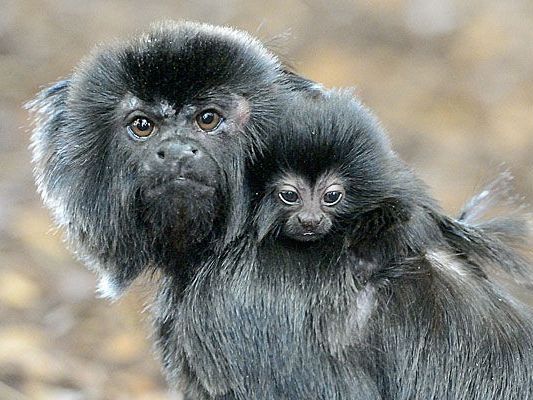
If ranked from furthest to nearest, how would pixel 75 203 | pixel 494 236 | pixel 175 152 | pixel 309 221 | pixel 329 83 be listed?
pixel 329 83
pixel 494 236
pixel 75 203
pixel 309 221
pixel 175 152

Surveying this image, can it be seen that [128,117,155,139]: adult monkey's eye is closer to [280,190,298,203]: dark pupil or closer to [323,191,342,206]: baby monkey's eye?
[280,190,298,203]: dark pupil

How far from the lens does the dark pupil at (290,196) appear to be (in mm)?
4008

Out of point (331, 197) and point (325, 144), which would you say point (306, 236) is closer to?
point (331, 197)

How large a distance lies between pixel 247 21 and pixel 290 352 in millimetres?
6147

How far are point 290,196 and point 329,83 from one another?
534 cm

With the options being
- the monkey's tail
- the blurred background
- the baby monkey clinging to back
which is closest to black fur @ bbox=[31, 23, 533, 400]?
the baby monkey clinging to back

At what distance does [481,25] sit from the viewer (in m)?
9.93

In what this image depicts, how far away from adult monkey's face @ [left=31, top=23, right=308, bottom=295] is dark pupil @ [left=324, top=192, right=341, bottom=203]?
0.32 metres

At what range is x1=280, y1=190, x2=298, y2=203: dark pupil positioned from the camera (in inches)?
158

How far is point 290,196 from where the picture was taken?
4.02 meters

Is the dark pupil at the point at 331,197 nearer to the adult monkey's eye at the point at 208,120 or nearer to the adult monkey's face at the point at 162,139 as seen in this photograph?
the adult monkey's face at the point at 162,139

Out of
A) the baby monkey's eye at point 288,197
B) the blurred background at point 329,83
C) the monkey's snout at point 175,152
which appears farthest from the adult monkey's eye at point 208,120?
the blurred background at point 329,83

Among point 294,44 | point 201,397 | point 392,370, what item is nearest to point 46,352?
point 201,397

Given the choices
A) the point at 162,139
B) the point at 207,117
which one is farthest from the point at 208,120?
the point at 162,139
